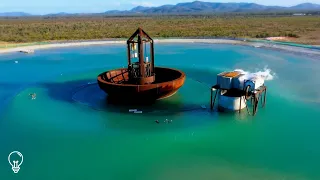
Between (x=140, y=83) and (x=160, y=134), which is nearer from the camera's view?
(x=160, y=134)

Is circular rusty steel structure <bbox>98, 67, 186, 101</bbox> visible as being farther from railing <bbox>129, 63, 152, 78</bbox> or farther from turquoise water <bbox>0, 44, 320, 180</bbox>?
railing <bbox>129, 63, 152, 78</bbox>

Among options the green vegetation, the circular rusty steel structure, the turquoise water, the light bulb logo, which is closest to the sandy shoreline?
the green vegetation

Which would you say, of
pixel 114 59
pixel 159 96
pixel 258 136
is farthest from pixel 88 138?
pixel 114 59

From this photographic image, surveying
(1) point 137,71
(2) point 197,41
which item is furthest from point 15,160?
(2) point 197,41

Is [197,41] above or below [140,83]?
above

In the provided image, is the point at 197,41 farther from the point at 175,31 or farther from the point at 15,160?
the point at 15,160

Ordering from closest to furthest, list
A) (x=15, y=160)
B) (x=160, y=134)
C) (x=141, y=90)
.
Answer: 1. (x=15, y=160)
2. (x=160, y=134)
3. (x=141, y=90)
